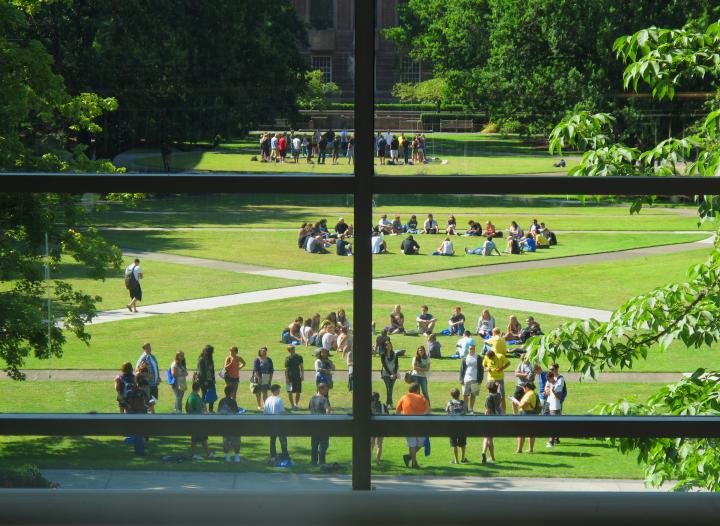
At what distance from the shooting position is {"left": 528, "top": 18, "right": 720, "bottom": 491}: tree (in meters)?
2.62

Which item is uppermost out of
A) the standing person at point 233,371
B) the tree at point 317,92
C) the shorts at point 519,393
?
the tree at point 317,92

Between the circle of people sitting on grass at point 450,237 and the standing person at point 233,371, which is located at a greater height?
the circle of people sitting on grass at point 450,237

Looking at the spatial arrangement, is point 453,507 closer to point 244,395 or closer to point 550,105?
point 550,105

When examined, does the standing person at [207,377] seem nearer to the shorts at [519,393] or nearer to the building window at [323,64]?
the building window at [323,64]

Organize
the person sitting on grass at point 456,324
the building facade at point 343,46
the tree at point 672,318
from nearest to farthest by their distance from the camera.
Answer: the building facade at point 343,46, the tree at point 672,318, the person sitting on grass at point 456,324

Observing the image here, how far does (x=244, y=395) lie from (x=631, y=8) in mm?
2434

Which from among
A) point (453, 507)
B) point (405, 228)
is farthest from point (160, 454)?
point (405, 228)

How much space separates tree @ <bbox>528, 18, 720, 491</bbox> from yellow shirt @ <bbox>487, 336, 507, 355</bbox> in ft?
1.15

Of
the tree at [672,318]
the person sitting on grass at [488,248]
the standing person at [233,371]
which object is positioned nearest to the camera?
the standing person at [233,371]

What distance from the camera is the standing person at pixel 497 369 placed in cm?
306

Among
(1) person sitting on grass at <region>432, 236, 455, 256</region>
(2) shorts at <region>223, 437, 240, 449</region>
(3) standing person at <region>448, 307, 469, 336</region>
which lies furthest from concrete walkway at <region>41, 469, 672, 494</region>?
(1) person sitting on grass at <region>432, 236, 455, 256</region>

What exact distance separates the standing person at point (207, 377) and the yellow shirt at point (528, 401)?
3.51 feet

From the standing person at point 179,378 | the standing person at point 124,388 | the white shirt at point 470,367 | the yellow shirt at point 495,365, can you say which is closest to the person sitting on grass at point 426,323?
the white shirt at point 470,367

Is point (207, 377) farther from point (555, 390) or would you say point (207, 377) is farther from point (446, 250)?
point (446, 250)
